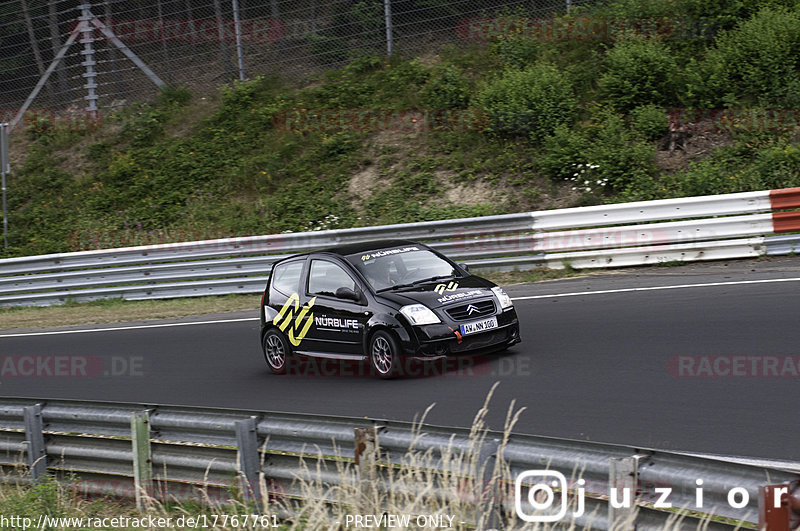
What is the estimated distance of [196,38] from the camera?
86.6ft

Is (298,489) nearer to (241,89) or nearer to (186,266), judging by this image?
(186,266)

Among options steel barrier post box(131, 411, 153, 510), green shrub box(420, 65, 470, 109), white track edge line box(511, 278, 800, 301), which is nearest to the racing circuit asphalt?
white track edge line box(511, 278, 800, 301)

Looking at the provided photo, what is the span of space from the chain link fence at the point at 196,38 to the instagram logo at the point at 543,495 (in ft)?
65.8

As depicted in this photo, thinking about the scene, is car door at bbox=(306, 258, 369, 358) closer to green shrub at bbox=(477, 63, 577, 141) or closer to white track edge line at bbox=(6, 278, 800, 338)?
white track edge line at bbox=(6, 278, 800, 338)

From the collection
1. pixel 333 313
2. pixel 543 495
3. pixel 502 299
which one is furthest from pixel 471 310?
pixel 543 495

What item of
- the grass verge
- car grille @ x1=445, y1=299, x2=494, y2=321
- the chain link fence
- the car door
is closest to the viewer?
car grille @ x1=445, y1=299, x2=494, y2=321

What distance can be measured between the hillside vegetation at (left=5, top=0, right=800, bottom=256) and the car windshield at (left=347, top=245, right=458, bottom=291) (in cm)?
744

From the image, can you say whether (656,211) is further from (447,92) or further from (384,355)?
(447,92)

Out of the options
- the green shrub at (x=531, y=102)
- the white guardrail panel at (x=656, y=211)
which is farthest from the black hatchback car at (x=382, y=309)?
the green shrub at (x=531, y=102)

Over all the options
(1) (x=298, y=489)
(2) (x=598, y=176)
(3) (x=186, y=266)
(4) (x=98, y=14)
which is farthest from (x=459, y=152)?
(1) (x=298, y=489)

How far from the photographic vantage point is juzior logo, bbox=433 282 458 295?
401 inches

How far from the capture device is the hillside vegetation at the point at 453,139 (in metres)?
18.2

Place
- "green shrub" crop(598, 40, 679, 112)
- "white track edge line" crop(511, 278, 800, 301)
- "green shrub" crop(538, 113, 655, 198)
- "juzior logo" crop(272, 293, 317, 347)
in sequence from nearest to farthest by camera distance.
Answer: "juzior logo" crop(272, 293, 317, 347)
"white track edge line" crop(511, 278, 800, 301)
"green shrub" crop(538, 113, 655, 198)
"green shrub" crop(598, 40, 679, 112)

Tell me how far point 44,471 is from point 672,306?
8.12 meters
